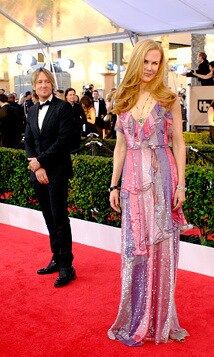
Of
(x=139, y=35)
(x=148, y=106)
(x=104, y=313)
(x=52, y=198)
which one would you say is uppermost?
(x=139, y=35)

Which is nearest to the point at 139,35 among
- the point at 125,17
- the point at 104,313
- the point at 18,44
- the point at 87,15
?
the point at 125,17

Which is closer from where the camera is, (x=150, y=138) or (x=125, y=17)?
(x=150, y=138)

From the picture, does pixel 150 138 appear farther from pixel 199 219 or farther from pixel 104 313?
pixel 199 219

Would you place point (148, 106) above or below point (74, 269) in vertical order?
above

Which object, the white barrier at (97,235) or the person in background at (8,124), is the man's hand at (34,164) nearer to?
the white barrier at (97,235)

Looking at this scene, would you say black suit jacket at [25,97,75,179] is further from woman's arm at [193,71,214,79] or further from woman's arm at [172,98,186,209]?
woman's arm at [193,71,214,79]

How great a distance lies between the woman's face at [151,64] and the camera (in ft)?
11.0

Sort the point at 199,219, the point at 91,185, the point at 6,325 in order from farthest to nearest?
1. the point at 91,185
2. the point at 199,219
3. the point at 6,325

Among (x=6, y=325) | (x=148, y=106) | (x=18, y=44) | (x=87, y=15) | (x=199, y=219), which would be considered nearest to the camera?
(x=148, y=106)

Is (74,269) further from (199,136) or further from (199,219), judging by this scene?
(199,136)

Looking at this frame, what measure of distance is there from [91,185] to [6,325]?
2.60 meters

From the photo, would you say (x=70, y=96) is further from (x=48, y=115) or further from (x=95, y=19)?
(x=48, y=115)

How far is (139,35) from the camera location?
10711 millimetres

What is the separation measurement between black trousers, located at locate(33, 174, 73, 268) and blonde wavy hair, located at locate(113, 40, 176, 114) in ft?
4.85
